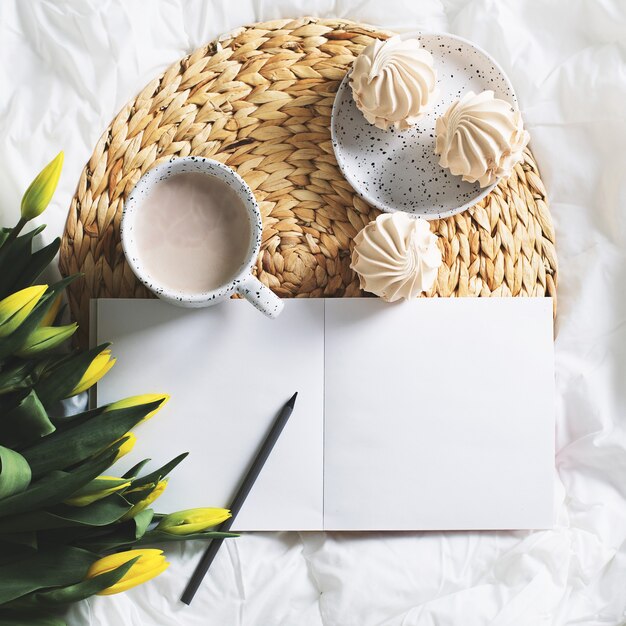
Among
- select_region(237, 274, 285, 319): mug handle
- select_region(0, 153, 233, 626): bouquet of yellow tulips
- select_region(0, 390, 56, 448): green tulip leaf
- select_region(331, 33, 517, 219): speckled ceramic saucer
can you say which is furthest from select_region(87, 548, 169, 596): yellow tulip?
select_region(331, 33, 517, 219): speckled ceramic saucer

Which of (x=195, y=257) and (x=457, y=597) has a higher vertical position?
(x=195, y=257)

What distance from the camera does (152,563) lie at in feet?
1.79

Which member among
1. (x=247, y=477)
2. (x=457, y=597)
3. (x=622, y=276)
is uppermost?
(x=622, y=276)

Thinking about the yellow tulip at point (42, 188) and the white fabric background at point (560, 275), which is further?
the white fabric background at point (560, 275)

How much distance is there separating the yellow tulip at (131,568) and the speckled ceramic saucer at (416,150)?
0.35 m

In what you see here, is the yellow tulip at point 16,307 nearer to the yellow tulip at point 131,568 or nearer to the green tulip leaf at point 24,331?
the green tulip leaf at point 24,331

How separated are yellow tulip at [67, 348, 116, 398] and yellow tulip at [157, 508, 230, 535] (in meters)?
0.13

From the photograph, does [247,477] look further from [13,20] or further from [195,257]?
[13,20]

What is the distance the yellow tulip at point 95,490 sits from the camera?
1.79 ft

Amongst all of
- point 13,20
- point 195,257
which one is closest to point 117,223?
point 195,257

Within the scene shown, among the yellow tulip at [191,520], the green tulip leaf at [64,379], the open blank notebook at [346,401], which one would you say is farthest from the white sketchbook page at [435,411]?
the green tulip leaf at [64,379]

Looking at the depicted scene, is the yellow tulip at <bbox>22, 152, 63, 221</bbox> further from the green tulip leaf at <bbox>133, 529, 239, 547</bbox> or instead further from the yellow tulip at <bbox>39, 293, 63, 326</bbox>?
the green tulip leaf at <bbox>133, 529, 239, 547</bbox>

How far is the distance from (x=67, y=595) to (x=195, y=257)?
0.28 m

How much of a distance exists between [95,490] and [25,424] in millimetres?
71
